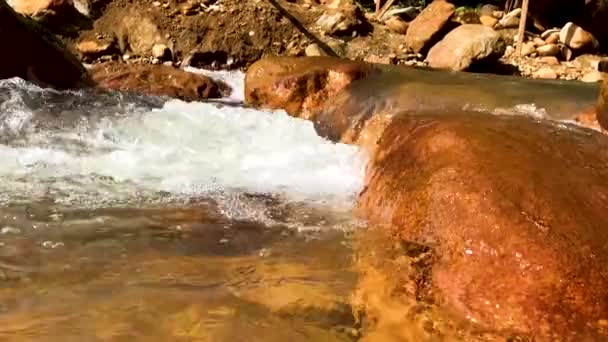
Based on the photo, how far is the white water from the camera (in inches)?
168

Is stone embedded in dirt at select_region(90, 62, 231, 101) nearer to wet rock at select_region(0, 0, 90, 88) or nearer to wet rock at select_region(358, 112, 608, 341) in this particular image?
wet rock at select_region(0, 0, 90, 88)

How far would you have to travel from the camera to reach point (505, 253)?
271cm

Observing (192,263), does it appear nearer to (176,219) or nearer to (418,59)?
(176,219)

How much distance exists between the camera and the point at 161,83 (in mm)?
8070

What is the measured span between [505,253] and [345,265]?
2.38ft

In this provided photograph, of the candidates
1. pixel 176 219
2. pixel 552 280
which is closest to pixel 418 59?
pixel 176 219

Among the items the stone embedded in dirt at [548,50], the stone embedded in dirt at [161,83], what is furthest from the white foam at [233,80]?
the stone embedded in dirt at [548,50]

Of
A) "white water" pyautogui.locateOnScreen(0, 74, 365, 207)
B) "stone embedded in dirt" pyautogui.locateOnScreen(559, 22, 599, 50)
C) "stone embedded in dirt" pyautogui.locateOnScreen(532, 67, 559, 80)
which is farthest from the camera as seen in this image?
"stone embedded in dirt" pyautogui.locateOnScreen(559, 22, 599, 50)

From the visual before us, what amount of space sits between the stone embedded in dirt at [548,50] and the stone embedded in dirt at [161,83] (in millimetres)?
6056

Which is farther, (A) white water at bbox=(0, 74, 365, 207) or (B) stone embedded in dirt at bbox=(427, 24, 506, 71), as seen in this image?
(B) stone embedded in dirt at bbox=(427, 24, 506, 71)

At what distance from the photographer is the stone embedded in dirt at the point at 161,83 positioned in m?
7.91

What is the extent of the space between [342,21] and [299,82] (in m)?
4.80

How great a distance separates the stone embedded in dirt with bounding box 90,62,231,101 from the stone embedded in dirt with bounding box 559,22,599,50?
22.0 ft

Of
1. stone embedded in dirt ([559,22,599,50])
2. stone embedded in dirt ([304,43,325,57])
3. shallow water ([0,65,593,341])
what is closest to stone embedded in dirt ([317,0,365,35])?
stone embedded in dirt ([304,43,325,57])
